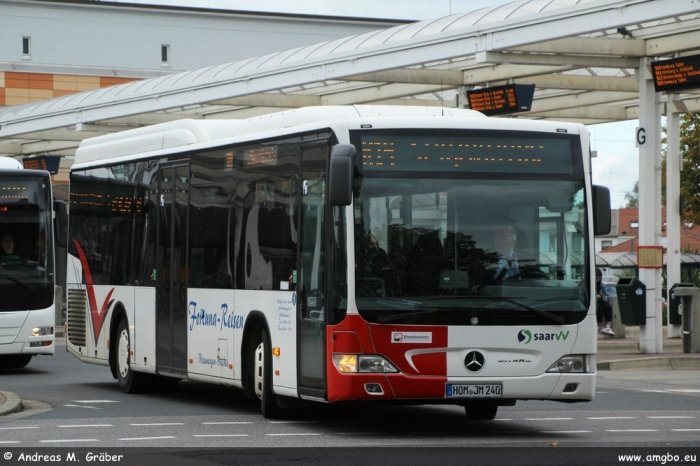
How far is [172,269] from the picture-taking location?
55.0 ft

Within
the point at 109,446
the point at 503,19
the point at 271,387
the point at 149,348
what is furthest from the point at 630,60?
the point at 109,446

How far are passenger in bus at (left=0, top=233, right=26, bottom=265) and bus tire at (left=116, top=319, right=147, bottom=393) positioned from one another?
14.9 feet

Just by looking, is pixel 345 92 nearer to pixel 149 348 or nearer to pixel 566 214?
pixel 149 348

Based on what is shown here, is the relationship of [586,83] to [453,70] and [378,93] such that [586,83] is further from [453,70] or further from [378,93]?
[378,93]

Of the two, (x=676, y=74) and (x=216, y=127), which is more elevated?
(x=676, y=74)

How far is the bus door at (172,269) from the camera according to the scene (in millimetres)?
16469

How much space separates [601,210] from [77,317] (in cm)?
902

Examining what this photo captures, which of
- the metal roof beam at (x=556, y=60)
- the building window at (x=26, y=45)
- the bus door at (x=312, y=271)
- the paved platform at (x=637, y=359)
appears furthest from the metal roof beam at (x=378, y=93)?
the building window at (x=26, y=45)

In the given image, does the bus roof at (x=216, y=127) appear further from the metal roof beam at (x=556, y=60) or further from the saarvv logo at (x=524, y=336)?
the metal roof beam at (x=556, y=60)

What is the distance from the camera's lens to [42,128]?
35.9 meters

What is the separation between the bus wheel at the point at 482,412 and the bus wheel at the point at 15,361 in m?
11.7

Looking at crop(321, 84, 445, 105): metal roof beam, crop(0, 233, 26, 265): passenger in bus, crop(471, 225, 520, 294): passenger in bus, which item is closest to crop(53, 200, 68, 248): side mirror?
crop(0, 233, 26, 265): passenger in bus

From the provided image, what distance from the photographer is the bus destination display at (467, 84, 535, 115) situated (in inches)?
1001

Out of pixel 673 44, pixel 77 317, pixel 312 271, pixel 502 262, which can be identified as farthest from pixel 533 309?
pixel 673 44
